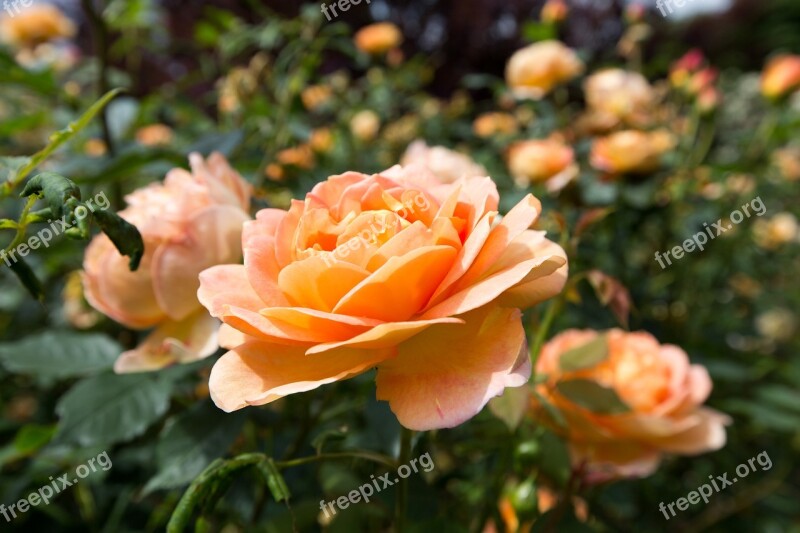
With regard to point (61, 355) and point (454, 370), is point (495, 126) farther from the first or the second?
point (454, 370)

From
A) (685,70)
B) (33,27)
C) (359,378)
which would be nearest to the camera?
(359,378)

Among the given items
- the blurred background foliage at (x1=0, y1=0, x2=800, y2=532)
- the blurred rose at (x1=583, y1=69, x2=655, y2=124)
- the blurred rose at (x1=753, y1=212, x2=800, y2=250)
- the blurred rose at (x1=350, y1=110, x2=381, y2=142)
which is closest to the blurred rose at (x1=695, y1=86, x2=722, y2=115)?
the blurred background foliage at (x1=0, y1=0, x2=800, y2=532)

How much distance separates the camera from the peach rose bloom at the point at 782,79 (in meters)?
1.35

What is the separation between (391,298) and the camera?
1.08 ft

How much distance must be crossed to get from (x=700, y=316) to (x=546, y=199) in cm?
70

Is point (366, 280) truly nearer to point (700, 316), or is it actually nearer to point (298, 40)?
point (298, 40)

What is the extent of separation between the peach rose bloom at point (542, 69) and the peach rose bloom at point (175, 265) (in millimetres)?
1007

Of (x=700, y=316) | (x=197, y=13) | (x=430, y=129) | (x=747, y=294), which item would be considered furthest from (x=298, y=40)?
(x=197, y=13)

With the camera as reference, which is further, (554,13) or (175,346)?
(554,13)

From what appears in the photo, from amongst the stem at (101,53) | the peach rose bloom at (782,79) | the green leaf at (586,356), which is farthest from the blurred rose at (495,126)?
the green leaf at (586,356)

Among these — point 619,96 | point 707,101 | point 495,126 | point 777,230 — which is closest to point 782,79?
point 707,101

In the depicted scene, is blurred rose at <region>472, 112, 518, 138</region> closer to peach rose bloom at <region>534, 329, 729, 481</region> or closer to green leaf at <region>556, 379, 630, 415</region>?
peach rose bloom at <region>534, 329, 729, 481</region>

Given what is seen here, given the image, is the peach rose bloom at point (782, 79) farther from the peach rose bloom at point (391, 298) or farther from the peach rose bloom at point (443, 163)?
the peach rose bloom at point (391, 298)

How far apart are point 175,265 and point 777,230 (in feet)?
7.21
